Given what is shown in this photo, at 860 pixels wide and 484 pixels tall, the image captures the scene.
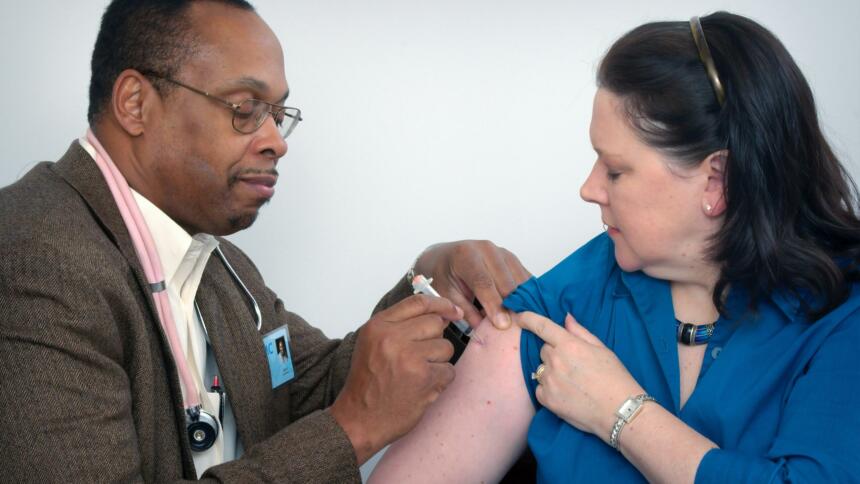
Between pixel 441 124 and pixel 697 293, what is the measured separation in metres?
1.39

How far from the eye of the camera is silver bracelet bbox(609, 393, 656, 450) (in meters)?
1.40

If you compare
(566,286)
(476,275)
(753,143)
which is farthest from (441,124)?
(753,143)

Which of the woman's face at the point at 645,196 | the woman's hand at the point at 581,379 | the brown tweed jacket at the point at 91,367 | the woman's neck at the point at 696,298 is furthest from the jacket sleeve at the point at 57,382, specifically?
the woman's neck at the point at 696,298

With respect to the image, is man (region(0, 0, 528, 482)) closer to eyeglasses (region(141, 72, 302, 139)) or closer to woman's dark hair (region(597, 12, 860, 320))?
eyeglasses (region(141, 72, 302, 139))

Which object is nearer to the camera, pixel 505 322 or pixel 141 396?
pixel 141 396

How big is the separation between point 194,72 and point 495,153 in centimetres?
131

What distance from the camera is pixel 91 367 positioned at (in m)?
1.37

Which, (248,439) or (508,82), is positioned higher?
(508,82)

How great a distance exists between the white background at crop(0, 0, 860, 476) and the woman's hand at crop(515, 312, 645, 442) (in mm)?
1301

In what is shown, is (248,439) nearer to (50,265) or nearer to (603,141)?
(50,265)

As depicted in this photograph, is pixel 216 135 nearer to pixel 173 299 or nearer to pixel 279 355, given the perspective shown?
pixel 173 299

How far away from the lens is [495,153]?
283cm

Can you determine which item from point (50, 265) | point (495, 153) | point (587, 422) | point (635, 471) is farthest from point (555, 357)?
point (495, 153)

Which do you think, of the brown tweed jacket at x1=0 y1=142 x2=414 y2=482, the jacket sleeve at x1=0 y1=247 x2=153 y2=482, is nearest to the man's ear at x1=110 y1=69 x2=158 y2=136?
the brown tweed jacket at x1=0 y1=142 x2=414 y2=482
